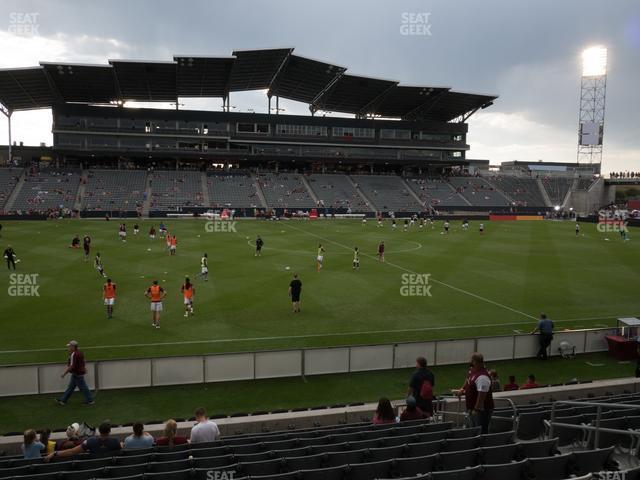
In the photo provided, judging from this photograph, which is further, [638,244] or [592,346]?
[638,244]

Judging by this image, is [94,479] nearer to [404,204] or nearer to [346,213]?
[346,213]

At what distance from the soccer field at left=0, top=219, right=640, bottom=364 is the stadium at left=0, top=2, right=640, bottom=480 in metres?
0.18

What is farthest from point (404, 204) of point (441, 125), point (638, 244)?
point (638, 244)

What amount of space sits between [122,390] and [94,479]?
7.15m

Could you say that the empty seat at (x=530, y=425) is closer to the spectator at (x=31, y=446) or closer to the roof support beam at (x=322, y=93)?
the spectator at (x=31, y=446)

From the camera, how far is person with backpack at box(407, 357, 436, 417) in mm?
9273

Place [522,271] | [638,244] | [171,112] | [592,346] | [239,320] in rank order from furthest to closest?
1. [171,112]
2. [638,244]
3. [522,271]
4. [239,320]
5. [592,346]

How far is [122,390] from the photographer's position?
42.4 ft

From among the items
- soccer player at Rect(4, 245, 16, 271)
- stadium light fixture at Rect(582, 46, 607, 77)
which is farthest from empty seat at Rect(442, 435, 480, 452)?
stadium light fixture at Rect(582, 46, 607, 77)

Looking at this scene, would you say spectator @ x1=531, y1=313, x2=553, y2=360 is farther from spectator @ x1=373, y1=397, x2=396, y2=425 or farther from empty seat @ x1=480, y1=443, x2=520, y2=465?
empty seat @ x1=480, y1=443, x2=520, y2=465

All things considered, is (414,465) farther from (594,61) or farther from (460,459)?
(594,61)

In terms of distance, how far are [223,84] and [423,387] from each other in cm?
7159

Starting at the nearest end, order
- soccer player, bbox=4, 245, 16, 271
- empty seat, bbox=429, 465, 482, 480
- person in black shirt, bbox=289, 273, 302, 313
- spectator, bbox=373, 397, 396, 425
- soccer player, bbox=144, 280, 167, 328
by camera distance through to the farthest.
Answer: empty seat, bbox=429, 465, 482, 480
spectator, bbox=373, 397, 396, 425
soccer player, bbox=144, 280, 167, 328
person in black shirt, bbox=289, 273, 302, 313
soccer player, bbox=4, 245, 16, 271

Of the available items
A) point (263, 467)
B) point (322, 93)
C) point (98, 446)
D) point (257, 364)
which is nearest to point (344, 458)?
point (263, 467)
